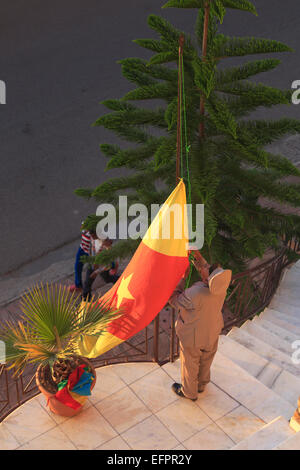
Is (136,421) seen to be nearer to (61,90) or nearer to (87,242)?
(87,242)

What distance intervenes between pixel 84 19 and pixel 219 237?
8.62 meters

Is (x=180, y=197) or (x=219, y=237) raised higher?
(x=180, y=197)

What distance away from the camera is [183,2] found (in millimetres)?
5641

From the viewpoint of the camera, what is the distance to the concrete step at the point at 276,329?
663 cm

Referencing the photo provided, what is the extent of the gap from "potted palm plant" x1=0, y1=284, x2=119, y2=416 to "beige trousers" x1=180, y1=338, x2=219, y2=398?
72cm

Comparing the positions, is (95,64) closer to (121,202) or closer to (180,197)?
(121,202)

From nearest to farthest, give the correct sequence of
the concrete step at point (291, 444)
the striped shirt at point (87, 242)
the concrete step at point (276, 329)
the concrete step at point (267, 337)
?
the concrete step at point (291, 444)
the concrete step at point (267, 337)
the concrete step at point (276, 329)
the striped shirt at point (87, 242)

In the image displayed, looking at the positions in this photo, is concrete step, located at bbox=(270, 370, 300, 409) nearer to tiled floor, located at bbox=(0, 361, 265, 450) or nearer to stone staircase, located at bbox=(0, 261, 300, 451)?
stone staircase, located at bbox=(0, 261, 300, 451)

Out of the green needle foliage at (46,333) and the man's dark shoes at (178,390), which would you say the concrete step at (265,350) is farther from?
the green needle foliage at (46,333)

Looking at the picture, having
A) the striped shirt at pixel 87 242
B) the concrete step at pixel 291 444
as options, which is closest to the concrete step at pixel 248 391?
the concrete step at pixel 291 444

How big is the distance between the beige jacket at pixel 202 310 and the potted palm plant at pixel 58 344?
0.62 m
